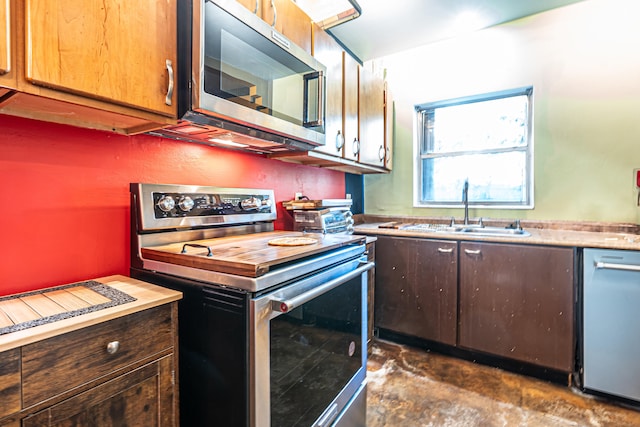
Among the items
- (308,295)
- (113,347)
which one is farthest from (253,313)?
(113,347)

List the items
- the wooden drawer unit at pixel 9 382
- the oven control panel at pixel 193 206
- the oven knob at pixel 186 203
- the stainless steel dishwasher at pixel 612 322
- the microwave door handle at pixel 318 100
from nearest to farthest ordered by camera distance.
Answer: the wooden drawer unit at pixel 9 382
the oven control panel at pixel 193 206
the oven knob at pixel 186 203
the microwave door handle at pixel 318 100
the stainless steel dishwasher at pixel 612 322

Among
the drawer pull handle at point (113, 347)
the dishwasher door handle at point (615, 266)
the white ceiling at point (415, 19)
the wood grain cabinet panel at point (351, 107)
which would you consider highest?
the white ceiling at point (415, 19)

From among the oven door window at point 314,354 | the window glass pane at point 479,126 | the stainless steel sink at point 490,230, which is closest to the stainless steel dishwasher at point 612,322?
the stainless steel sink at point 490,230

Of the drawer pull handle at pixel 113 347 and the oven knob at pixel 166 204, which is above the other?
the oven knob at pixel 166 204

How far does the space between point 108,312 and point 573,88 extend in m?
3.01

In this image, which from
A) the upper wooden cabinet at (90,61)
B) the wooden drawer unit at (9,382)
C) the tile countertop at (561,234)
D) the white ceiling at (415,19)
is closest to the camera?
the wooden drawer unit at (9,382)

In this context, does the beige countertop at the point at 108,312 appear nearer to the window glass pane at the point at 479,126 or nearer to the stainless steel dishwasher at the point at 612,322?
the stainless steel dishwasher at the point at 612,322

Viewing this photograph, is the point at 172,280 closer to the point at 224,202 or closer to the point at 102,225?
the point at 102,225

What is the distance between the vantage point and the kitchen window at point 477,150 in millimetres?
2574

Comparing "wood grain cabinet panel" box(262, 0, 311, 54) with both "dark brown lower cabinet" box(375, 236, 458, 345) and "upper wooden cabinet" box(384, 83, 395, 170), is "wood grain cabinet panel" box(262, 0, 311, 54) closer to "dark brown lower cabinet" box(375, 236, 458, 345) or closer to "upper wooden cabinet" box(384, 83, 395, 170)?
"upper wooden cabinet" box(384, 83, 395, 170)

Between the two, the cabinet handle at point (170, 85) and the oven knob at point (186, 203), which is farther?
the oven knob at point (186, 203)

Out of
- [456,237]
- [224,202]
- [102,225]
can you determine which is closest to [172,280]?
[102,225]

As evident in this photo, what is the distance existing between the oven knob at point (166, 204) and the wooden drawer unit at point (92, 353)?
1.56 feet

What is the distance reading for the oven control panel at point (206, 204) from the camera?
130cm
